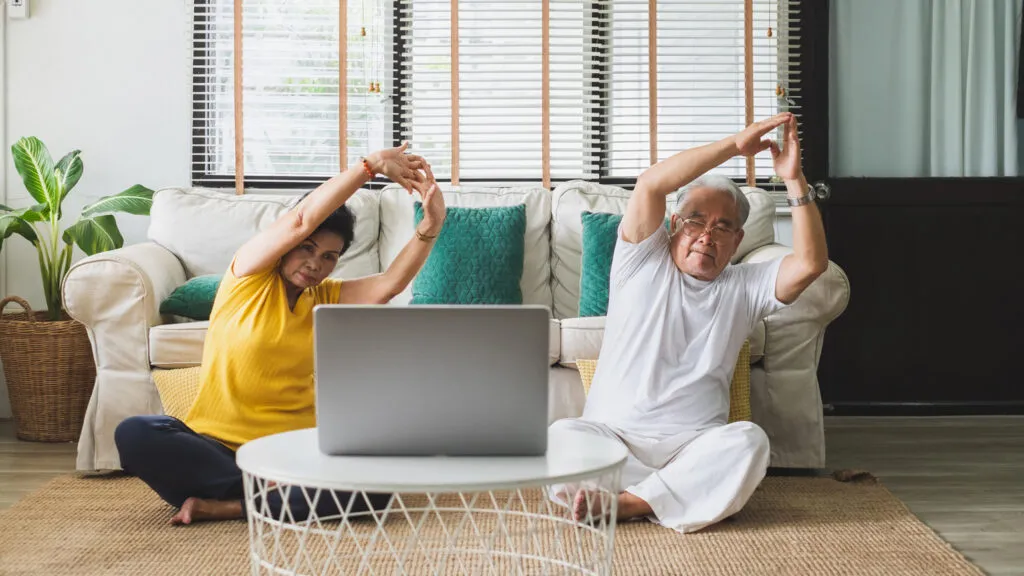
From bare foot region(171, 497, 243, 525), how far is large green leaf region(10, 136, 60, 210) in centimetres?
178

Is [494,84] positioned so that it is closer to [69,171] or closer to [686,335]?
[69,171]

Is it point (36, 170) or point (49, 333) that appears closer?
point (49, 333)

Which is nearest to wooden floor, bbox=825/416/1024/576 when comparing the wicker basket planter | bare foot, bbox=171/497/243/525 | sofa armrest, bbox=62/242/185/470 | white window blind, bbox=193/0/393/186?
bare foot, bbox=171/497/243/525

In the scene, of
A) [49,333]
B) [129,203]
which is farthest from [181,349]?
[129,203]

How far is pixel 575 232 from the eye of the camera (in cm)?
368

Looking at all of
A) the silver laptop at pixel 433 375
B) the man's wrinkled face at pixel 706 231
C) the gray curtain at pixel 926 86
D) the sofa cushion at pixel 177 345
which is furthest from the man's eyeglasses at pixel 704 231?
the gray curtain at pixel 926 86

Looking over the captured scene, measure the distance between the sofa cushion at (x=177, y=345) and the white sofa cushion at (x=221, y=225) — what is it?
617 mm

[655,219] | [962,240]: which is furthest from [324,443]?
[962,240]

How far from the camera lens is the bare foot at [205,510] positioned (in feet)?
8.05

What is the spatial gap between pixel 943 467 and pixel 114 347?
2.55 m

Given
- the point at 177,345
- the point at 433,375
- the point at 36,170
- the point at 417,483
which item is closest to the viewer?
the point at 417,483

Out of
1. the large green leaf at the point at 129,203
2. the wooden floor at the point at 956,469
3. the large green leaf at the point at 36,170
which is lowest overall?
the wooden floor at the point at 956,469

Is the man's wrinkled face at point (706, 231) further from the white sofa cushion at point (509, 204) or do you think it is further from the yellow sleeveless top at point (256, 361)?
the white sofa cushion at point (509, 204)

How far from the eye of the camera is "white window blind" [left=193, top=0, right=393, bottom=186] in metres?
4.27
